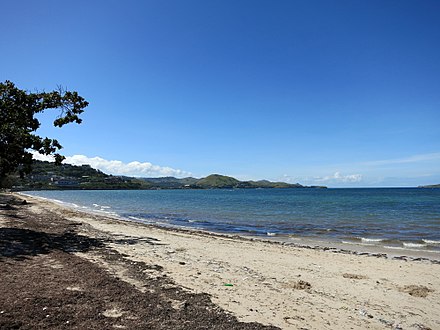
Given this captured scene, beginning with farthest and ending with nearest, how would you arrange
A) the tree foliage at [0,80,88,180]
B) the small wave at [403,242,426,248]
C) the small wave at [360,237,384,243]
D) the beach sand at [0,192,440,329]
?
the small wave at [360,237,384,243] < the small wave at [403,242,426,248] < the tree foliage at [0,80,88,180] < the beach sand at [0,192,440,329]

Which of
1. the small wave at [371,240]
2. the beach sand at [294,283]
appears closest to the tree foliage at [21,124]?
the beach sand at [294,283]

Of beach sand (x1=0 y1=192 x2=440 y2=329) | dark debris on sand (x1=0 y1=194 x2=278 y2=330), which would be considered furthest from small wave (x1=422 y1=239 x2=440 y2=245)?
dark debris on sand (x1=0 y1=194 x2=278 y2=330)

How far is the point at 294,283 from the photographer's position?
997 cm

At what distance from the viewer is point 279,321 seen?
663 centimetres

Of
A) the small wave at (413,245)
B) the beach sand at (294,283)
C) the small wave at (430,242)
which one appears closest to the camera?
the beach sand at (294,283)

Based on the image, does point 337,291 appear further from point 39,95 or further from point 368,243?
point 39,95

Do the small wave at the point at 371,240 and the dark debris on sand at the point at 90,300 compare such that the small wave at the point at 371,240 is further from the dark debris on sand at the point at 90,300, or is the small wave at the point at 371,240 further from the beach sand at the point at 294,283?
the dark debris on sand at the point at 90,300

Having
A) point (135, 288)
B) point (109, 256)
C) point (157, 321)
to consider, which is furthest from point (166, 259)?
point (157, 321)

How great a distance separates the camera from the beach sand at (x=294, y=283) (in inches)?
283

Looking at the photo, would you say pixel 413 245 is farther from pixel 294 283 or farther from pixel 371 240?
pixel 294 283

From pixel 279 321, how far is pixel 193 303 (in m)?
1.97

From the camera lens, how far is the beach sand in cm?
718

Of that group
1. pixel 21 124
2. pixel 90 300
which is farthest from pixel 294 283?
pixel 21 124

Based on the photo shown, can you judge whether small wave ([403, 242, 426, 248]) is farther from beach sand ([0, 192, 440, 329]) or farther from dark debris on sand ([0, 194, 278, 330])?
dark debris on sand ([0, 194, 278, 330])
